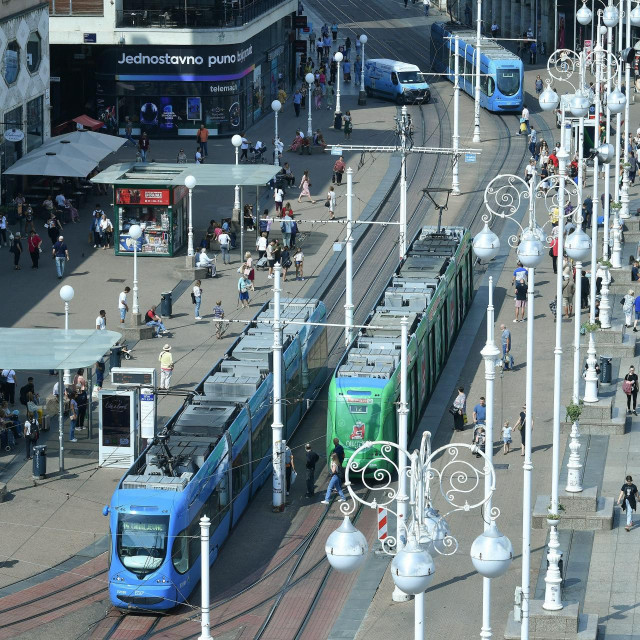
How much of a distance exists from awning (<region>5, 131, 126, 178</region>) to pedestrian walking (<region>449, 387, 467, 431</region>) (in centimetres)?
2741

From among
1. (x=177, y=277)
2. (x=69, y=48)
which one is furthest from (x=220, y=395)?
(x=69, y=48)

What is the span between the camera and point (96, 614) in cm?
4159

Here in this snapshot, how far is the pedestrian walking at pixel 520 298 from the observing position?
61.5m

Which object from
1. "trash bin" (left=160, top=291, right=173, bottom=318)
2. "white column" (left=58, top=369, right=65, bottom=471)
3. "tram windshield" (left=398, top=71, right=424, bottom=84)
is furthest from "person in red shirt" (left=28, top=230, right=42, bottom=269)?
"tram windshield" (left=398, top=71, right=424, bottom=84)

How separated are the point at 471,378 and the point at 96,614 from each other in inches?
758

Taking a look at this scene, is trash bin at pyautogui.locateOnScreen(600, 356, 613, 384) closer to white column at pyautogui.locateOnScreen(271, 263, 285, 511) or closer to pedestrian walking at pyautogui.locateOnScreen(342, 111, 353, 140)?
white column at pyautogui.locateOnScreen(271, 263, 285, 511)

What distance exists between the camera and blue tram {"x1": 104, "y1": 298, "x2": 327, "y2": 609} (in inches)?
1625

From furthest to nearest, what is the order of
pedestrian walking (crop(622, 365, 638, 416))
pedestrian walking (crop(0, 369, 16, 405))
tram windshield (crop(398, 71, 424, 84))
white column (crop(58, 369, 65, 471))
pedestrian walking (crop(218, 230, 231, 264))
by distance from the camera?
tram windshield (crop(398, 71, 424, 84)), pedestrian walking (crop(218, 230, 231, 264)), pedestrian walking (crop(0, 369, 16, 405)), pedestrian walking (crop(622, 365, 638, 416)), white column (crop(58, 369, 65, 471))

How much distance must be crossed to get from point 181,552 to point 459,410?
13.3m

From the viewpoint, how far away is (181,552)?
41.6m

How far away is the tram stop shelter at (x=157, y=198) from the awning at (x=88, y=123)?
14255mm

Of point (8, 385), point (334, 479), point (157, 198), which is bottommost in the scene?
point (334, 479)

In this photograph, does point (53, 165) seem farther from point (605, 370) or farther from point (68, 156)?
point (605, 370)

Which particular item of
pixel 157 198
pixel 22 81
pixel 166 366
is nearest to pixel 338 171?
pixel 157 198
